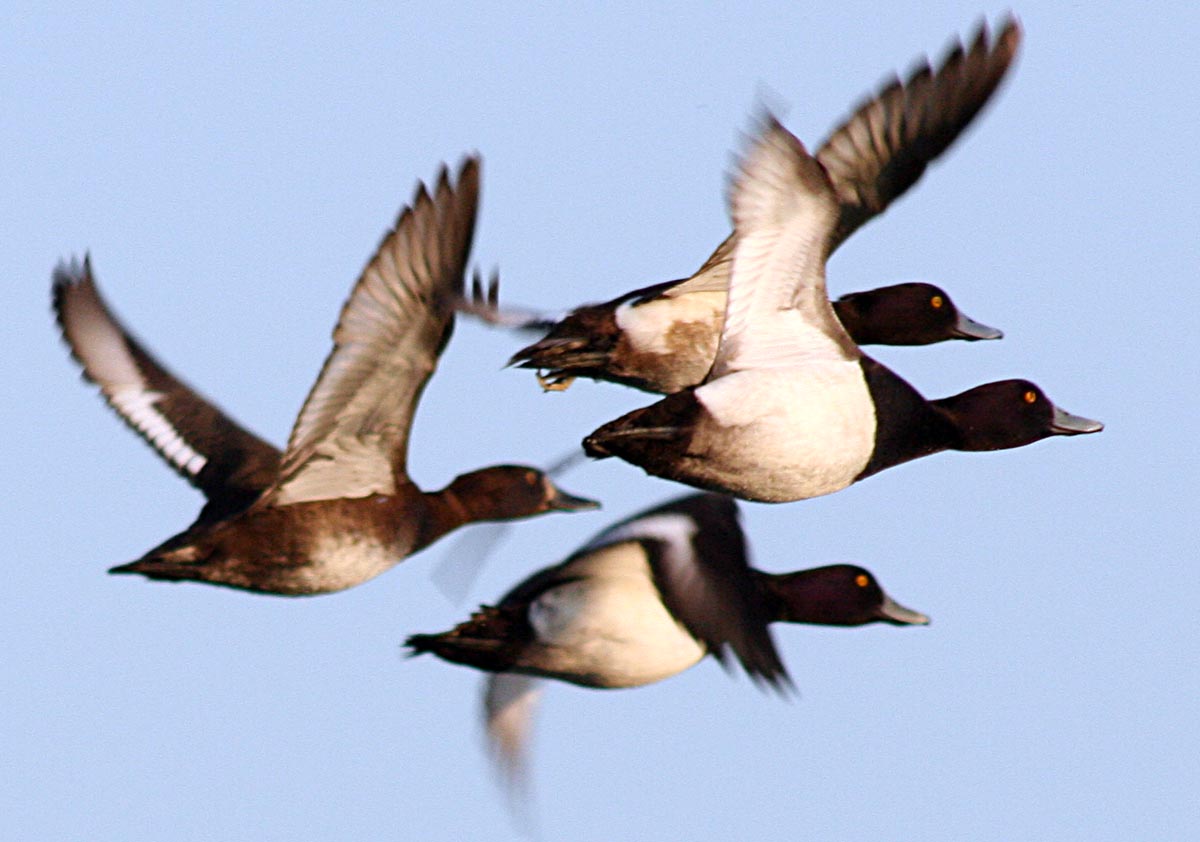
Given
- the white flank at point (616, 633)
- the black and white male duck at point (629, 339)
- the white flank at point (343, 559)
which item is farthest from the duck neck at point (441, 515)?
the black and white male duck at point (629, 339)

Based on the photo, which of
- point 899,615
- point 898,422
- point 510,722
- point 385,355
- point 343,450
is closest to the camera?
point 898,422

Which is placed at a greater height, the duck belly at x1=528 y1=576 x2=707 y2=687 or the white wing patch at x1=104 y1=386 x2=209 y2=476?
the white wing patch at x1=104 y1=386 x2=209 y2=476

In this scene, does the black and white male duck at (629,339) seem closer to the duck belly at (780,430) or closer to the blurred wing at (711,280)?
the blurred wing at (711,280)

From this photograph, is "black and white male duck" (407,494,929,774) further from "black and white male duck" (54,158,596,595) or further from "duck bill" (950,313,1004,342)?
"duck bill" (950,313,1004,342)

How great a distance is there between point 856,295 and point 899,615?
1.35m


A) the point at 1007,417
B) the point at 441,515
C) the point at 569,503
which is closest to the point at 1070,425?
the point at 1007,417

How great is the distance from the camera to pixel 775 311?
791cm

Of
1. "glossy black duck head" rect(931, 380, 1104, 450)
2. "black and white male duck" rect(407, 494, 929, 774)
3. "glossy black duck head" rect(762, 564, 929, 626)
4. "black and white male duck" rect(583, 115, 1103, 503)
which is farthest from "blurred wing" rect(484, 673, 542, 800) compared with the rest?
"glossy black duck head" rect(931, 380, 1104, 450)

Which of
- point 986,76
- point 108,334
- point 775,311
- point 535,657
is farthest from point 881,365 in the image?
point 108,334

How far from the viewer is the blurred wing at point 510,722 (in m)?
9.63

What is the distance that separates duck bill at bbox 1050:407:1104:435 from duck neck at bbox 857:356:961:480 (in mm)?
595

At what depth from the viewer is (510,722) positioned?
967 centimetres

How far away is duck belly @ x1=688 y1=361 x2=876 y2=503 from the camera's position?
769 centimetres

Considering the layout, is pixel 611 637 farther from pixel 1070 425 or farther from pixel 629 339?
pixel 1070 425
